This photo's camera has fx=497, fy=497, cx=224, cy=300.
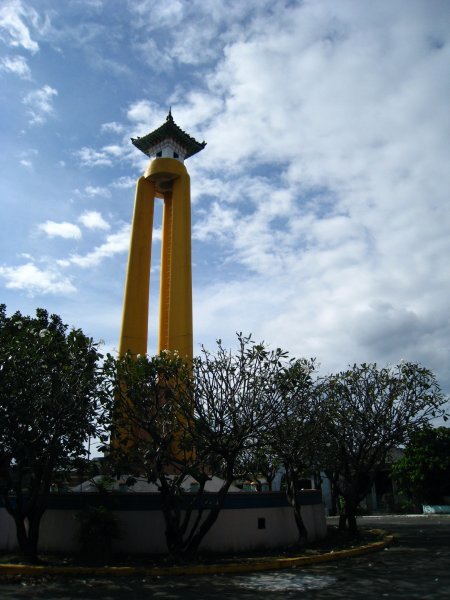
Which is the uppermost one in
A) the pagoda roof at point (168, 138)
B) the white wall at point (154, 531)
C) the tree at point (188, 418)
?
the pagoda roof at point (168, 138)

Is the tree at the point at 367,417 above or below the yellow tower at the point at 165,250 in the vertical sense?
below

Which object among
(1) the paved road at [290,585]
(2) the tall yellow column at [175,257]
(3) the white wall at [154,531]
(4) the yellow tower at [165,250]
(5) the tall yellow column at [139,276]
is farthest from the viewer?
(5) the tall yellow column at [139,276]

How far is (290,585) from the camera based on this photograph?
1184 cm

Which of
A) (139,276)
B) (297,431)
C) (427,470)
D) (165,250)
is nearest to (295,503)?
(297,431)

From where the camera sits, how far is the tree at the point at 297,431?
18094 mm

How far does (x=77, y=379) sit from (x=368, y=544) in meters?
12.5

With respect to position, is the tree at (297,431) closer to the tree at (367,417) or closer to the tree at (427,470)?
the tree at (367,417)

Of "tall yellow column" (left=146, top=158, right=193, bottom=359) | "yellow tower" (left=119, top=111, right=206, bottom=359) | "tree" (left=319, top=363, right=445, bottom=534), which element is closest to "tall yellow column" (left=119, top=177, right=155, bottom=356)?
"yellow tower" (left=119, top=111, right=206, bottom=359)

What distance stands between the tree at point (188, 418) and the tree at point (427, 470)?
2729 cm

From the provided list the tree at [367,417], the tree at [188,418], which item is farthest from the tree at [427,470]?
the tree at [188,418]

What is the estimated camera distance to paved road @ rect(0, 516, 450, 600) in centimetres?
1067

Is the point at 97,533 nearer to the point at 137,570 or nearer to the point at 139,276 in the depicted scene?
the point at 137,570

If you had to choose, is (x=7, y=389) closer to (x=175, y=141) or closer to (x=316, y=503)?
(x=316, y=503)

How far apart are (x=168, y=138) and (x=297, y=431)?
27.6 meters
